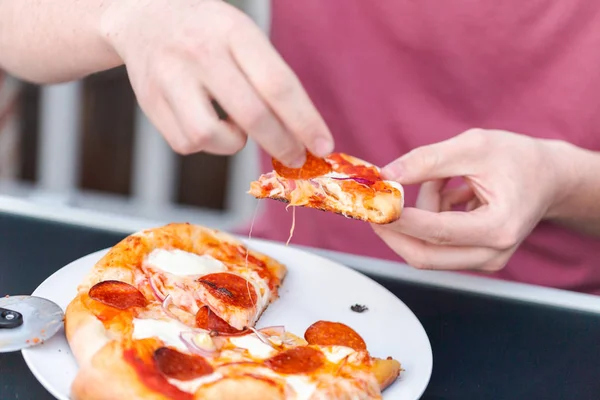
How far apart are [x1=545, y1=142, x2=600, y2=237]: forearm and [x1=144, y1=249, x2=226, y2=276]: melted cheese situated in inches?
26.2

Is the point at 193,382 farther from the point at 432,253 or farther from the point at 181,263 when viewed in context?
the point at 432,253

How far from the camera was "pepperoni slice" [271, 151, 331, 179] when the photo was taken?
48.8 inches

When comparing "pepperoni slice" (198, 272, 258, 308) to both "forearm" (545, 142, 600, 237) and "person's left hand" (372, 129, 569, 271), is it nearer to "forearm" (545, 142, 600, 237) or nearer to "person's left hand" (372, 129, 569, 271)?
"person's left hand" (372, 129, 569, 271)

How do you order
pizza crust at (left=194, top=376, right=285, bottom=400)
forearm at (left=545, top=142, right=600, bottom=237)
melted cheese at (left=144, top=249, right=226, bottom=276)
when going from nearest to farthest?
pizza crust at (left=194, top=376, right=285, bottom=400), melted cheese at (left=144, top=249, right=226, bottom=276), forearm at (left=545, top=142, right=600, bottom=237)

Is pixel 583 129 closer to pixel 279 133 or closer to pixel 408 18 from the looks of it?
pixel 408 18

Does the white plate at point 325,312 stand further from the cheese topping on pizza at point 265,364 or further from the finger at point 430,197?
the finger at point 430,197

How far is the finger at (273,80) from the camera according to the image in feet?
3.14

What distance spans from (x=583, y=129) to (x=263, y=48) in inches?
37.5

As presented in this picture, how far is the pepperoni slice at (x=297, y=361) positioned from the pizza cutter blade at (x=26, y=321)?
296 millimetres

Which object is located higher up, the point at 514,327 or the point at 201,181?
the point at 514,327

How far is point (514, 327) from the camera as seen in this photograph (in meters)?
1.31

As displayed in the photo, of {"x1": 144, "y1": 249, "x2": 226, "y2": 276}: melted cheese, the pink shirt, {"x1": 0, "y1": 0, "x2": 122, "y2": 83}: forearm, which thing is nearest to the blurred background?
the pink shirt

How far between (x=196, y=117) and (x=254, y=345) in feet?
1.07

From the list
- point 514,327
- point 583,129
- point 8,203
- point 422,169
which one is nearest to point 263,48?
point 422,169
